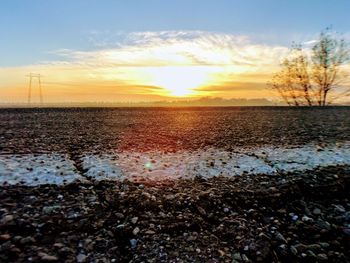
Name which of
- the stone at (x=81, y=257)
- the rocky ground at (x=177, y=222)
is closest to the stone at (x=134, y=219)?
the rocky ground at (x=177, y=222)

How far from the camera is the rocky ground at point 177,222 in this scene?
11.4 feet

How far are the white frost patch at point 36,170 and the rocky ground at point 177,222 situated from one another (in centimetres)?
29

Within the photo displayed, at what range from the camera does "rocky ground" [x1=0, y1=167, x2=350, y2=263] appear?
11.4 feet

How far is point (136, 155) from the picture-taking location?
6707 mm

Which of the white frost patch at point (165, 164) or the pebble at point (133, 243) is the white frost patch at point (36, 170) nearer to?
the white frost patch at point (165, 164)

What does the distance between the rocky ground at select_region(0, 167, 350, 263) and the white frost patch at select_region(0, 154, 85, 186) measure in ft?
0.95

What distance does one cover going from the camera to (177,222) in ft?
13.2

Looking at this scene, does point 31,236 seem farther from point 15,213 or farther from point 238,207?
point 238,207

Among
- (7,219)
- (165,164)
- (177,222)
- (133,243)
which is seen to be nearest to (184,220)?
(177,222)

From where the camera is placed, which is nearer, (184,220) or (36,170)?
(184,220)

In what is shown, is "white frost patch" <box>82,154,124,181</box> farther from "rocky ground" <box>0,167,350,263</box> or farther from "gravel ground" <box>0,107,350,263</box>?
"rocky ground" <box>0,167,350,263</box>

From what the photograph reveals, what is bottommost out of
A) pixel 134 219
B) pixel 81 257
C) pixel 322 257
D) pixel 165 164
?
pixel 322 257

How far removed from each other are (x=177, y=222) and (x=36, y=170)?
263 centimetres

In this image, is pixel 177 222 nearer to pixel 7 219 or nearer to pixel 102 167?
pixel 7 219
